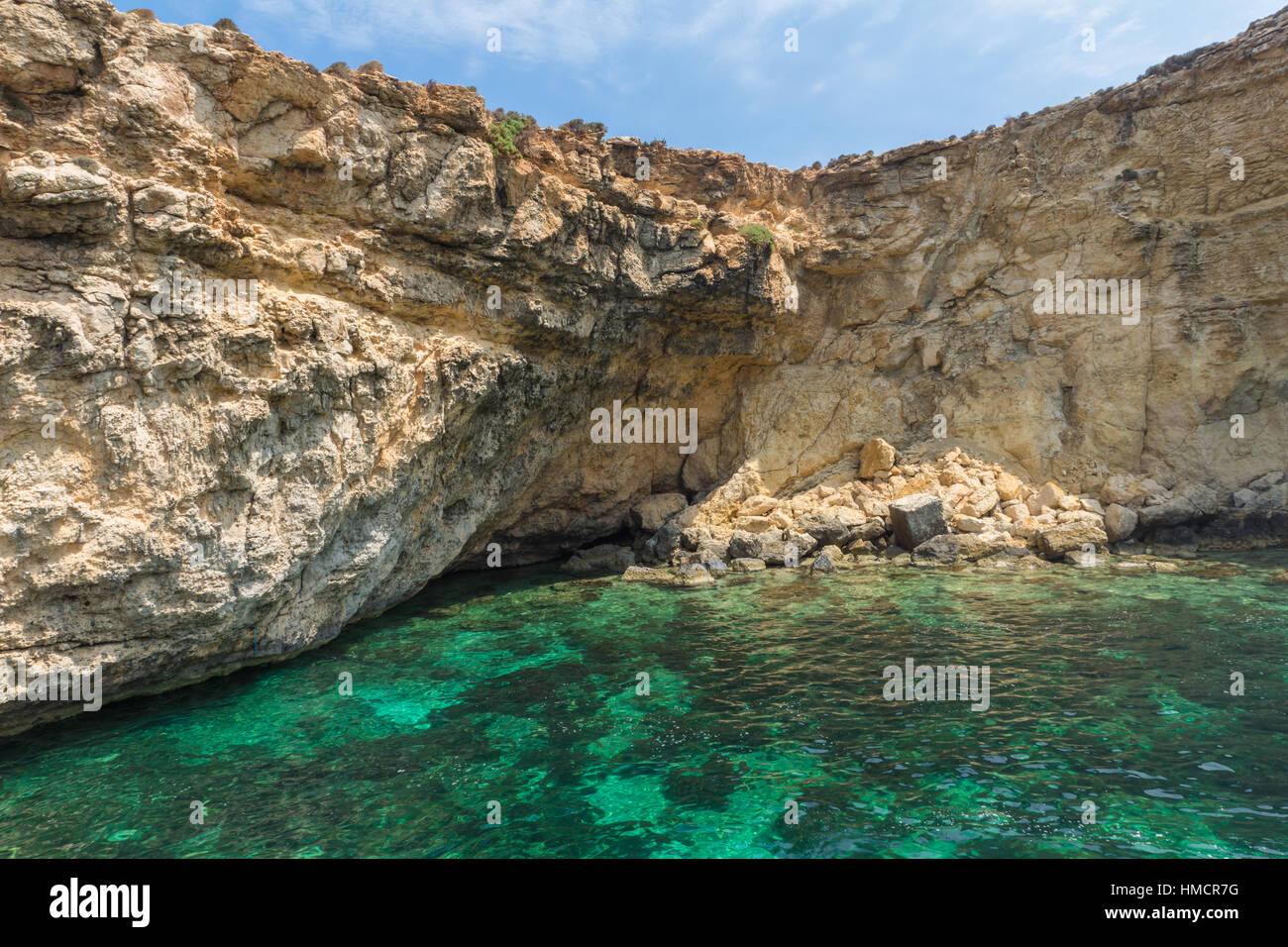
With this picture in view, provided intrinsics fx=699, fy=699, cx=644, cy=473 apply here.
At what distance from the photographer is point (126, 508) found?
9266 millimetres

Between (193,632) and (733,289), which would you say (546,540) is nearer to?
(733,289)

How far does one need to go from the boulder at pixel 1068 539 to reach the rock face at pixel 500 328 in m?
0.76

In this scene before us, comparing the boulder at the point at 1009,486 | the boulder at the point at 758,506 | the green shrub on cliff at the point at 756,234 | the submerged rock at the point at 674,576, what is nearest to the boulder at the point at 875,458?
the boulder at the point at 1009,486

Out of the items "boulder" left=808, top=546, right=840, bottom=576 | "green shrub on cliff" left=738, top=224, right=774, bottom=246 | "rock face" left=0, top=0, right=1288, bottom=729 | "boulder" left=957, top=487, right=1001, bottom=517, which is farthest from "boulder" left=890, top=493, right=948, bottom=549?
"green shrub on cliff" left=738, top=224, right=774, bottom=246

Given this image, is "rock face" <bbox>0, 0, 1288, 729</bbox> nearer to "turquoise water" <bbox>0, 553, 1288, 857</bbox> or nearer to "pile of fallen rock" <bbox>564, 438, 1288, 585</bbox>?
"pile of fallen rock" <bbox>564, 438, 1288, 585</bbox>

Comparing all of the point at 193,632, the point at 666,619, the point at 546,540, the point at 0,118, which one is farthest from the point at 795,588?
the point at 0,118

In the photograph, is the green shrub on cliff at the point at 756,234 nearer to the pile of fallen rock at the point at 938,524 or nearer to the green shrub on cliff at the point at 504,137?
the pile of fallen rock at the point at 938,524

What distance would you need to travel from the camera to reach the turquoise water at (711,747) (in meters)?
6.49

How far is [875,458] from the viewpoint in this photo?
76.3ft

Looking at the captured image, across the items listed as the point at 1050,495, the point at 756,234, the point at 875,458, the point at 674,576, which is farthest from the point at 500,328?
the point at 1050,495

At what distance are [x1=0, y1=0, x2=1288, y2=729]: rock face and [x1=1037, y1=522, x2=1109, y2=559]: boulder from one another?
0.76m

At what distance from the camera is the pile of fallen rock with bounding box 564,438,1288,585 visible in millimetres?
18484

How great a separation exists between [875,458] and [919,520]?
4210 millimetres
